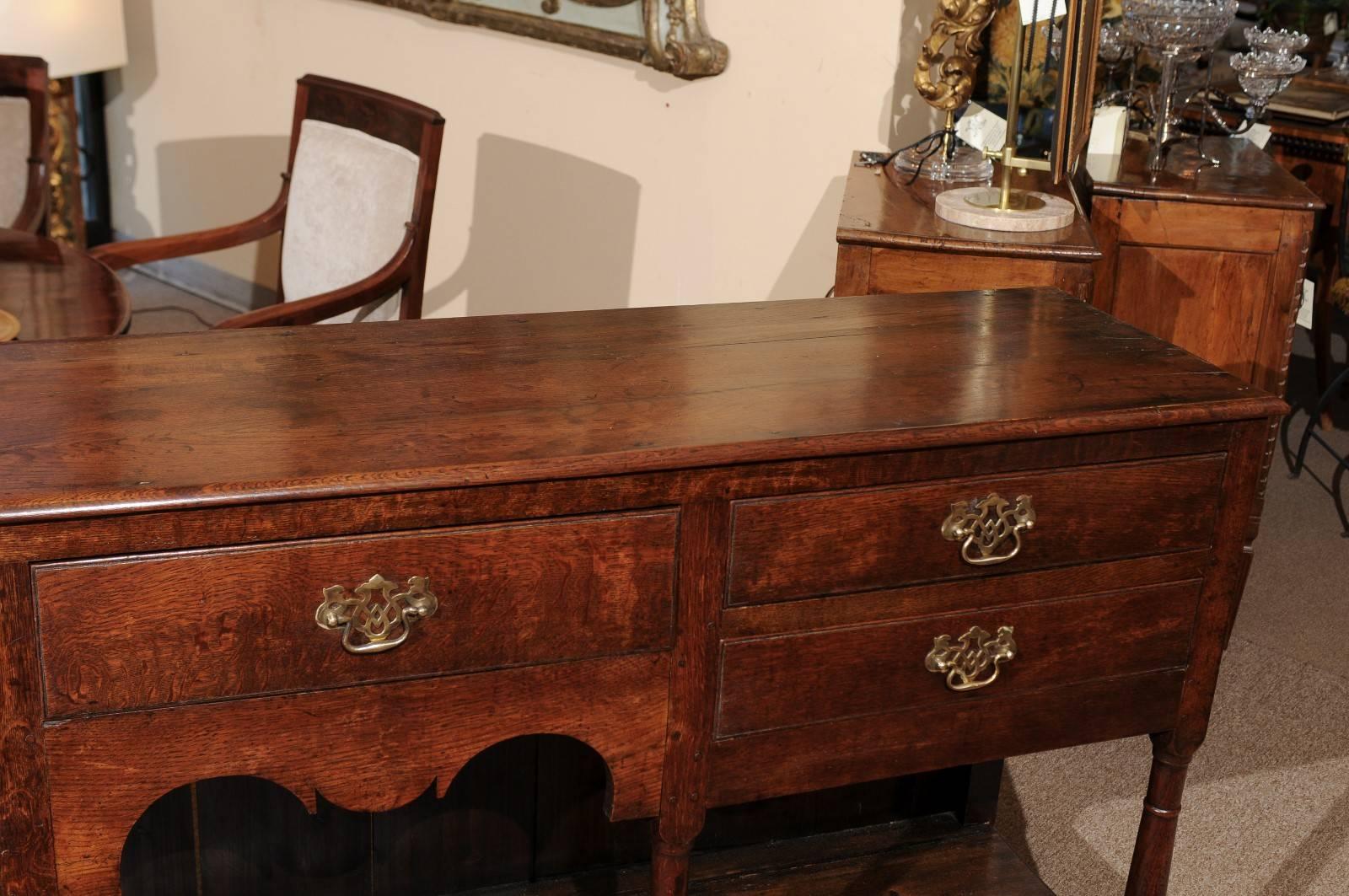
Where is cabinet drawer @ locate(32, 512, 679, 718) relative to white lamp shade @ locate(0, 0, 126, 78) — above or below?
below

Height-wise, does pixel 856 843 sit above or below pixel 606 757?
below

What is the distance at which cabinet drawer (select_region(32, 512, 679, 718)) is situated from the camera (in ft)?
4.57

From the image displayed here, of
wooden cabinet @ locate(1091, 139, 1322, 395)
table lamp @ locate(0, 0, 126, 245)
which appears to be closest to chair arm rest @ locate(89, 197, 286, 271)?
table lamp @ locate(0, 0, 126, 245)

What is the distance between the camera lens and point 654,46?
364cm

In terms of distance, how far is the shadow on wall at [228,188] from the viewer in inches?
199

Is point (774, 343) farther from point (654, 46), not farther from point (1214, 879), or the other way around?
point (654, 46)

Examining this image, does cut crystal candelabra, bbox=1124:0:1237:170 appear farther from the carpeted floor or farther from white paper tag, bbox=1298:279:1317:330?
white paper tag, bbox=1298:279:1317:330

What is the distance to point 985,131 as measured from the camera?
3.08 metres

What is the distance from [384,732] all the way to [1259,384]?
241 cm

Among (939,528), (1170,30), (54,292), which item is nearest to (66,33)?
(54,292)

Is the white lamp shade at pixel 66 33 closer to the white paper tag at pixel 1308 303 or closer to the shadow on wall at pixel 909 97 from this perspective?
the shadow on wall at pixel 909 97

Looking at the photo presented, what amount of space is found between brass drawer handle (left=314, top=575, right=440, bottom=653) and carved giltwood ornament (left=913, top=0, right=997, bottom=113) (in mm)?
1821

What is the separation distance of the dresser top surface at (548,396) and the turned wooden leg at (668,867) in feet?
1.64

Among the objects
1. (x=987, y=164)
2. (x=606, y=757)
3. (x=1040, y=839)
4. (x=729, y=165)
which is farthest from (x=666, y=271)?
(x=606, y=757)
